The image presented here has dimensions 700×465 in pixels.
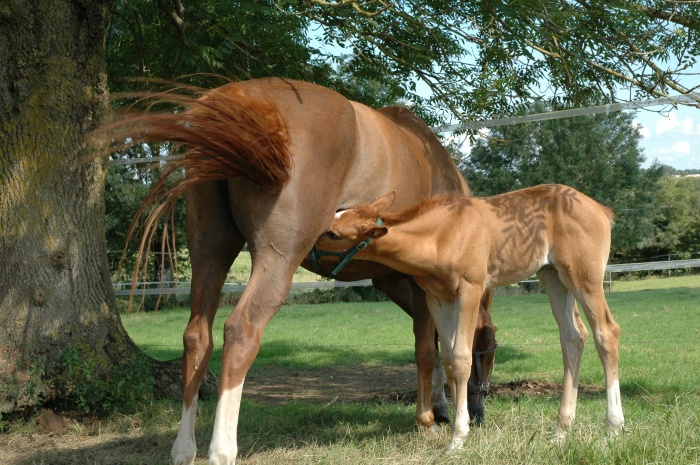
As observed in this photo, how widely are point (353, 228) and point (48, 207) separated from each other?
118 inches

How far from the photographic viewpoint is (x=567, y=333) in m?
5.48

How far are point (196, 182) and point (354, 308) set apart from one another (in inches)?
691

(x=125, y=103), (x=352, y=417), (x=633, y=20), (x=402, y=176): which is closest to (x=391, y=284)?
(x=352, y=417)

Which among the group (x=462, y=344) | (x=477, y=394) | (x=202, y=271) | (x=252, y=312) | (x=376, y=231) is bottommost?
(x=477, y=394)

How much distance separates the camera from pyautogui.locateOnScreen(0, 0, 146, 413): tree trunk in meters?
5.71

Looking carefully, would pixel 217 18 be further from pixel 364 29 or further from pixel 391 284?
pixel 391 284

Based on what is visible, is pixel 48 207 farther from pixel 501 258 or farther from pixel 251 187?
pixel 501 258

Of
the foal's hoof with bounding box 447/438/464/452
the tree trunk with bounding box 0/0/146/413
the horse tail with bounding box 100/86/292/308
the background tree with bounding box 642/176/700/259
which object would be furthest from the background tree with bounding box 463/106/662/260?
the horse tail with bounding box 100/86/292/308

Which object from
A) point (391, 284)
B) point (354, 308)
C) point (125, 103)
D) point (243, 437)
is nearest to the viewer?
point (243, 437)

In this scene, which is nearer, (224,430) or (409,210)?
(224,430)

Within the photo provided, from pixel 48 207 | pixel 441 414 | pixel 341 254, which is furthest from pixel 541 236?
pixel 48 207

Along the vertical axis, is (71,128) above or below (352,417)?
above

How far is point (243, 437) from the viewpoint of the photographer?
5.36 m

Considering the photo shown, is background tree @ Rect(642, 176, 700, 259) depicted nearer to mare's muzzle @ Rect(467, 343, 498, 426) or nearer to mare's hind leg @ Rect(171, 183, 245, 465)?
mare's muzzle @ Rect(467, 343, 498, 426)
